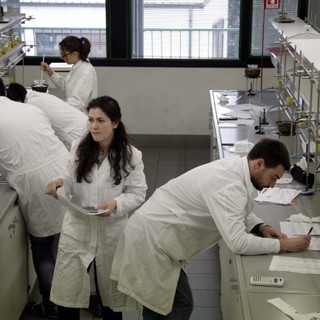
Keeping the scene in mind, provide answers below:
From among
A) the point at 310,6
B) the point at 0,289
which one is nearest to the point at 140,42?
the point at 310,6

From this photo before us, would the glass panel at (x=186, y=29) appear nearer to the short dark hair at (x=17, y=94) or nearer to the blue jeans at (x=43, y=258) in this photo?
the short dark hair at (x=17, y=94)

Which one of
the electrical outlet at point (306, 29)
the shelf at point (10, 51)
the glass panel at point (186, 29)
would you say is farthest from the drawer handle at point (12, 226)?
the glass panel at point (186, 29)

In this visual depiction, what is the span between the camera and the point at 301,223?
3500 mm

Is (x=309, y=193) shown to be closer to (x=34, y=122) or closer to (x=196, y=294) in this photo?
(x=196, y=294)

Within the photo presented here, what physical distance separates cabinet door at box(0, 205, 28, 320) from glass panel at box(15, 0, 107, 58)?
163 inches

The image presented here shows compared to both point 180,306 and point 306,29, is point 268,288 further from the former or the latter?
point 306,29

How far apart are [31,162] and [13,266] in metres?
0.62

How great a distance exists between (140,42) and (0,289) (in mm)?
4753

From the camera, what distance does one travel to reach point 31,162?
4.05 metres

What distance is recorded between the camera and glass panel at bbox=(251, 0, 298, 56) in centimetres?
764

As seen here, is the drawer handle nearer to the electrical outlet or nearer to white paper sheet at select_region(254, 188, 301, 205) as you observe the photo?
white paper sheet at select_region(254, 188, 301, 205)

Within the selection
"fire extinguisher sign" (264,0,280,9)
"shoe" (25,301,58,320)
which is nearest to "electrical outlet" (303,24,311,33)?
"fire extinguisher sign" (264,0,280,9)

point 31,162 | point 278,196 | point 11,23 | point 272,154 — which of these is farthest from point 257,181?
point 11,23

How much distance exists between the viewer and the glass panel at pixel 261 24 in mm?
7637
